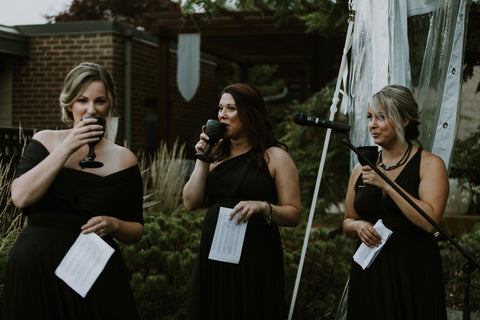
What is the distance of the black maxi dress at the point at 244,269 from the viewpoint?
3.12 meters

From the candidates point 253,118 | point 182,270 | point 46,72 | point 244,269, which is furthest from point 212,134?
point 46,72

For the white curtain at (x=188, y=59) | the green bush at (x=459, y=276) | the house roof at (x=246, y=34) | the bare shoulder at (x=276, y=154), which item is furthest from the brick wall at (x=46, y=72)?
the bare shoulder at (x=276, y=154)

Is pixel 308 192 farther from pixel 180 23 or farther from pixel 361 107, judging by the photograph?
pixel 180 23

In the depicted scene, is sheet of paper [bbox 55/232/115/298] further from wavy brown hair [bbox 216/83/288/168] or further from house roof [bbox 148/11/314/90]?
house roof [bbox 148/11/314/90]

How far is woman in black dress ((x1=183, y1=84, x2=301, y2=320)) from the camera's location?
3127mm

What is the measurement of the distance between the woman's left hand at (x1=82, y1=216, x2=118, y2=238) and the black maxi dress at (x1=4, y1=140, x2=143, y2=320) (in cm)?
6

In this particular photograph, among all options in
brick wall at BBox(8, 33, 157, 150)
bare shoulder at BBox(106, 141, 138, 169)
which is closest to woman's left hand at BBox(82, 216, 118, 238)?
bare shoulder at BBox(106, 141, 138, 169)

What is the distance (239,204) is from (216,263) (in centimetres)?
39

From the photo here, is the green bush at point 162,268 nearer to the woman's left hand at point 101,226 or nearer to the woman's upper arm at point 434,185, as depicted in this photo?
the woman's left hand at point 101,226

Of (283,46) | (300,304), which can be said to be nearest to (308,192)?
(300,304)

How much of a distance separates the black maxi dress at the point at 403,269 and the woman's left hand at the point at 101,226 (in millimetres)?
1356

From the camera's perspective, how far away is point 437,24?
3953 mm

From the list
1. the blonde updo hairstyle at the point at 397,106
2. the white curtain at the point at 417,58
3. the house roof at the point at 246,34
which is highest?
the house roof at the point at 246,34

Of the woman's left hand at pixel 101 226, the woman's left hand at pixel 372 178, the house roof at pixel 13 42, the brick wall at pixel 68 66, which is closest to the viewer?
the woman's left hand at pixel 101 226
